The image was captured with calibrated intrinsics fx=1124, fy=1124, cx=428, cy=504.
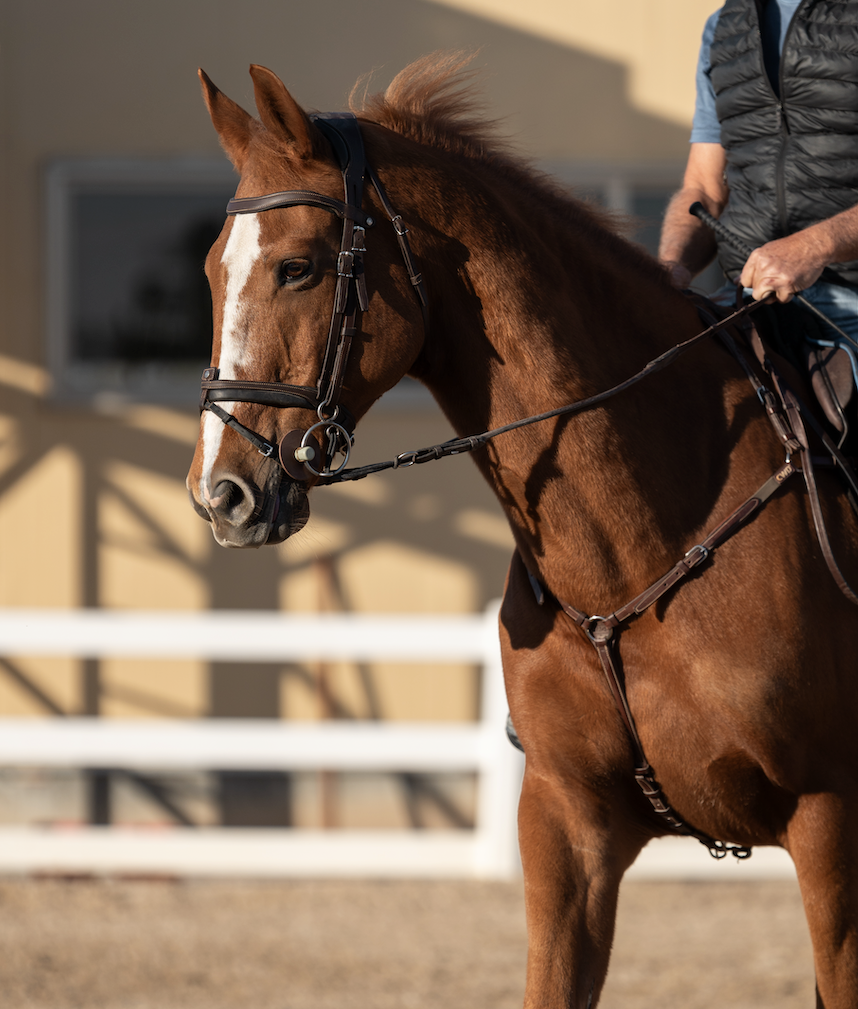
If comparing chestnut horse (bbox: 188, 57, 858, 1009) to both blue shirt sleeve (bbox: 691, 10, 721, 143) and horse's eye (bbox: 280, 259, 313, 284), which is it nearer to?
horse's eye (bbox: 280, 259, 313, 284)

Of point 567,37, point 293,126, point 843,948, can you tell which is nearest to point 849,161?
point 293,126

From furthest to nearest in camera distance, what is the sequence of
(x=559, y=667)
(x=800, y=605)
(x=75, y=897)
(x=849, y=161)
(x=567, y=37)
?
(x=567, y=37), (x=75, y=897), (x=849, y=161), (x=559, y=667), (x=800, y=605)

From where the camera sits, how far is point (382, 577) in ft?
22.0

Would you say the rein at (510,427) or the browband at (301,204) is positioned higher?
the browband at (301,204)

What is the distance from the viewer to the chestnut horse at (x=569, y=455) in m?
2.06

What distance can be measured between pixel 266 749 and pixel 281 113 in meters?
4.37

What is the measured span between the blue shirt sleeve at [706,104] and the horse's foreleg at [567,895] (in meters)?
1.75

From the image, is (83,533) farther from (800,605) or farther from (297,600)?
(800,605)

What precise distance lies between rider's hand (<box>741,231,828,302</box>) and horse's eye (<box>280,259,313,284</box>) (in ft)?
3.10

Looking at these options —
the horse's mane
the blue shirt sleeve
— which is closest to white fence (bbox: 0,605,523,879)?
the blue shirt sleeve

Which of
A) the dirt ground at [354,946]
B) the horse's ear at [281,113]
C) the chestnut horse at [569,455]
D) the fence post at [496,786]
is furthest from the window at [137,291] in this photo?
the horse's ear at [281,113]

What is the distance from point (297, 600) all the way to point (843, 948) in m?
4.70

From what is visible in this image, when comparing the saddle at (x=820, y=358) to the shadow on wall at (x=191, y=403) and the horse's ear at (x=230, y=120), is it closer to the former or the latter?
the horse's ear at (x=230, y=120)

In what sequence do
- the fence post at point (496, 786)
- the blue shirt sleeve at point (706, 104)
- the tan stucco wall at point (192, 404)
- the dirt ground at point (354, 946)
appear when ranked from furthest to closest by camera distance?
the tan stucco wall at point (192, 404) → the fence post at point (496, 786) → the dirt ground at point (354, 946) → the blue shirt sleeve at point (706, 104)
